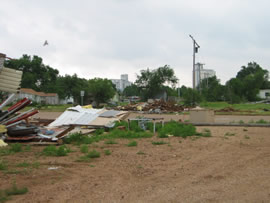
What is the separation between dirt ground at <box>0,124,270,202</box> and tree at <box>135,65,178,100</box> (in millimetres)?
59469

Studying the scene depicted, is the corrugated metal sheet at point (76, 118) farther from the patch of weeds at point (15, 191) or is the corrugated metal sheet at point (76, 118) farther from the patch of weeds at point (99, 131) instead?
the patch of weeds at point (15, 191)

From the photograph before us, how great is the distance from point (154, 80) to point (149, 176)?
204 ft

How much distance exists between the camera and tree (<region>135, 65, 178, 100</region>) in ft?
221

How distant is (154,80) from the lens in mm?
67125

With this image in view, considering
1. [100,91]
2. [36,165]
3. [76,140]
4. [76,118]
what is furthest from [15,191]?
[100,91]

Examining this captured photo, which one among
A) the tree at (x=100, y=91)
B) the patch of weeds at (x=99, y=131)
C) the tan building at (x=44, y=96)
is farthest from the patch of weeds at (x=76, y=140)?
the tan building at (x=44, y=96)

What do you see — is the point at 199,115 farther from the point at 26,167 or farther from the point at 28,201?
the point at 28,201

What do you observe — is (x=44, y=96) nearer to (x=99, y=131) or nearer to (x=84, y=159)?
(x=99, y=131)

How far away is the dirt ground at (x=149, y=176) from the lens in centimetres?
415

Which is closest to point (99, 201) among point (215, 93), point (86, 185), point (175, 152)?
point (86, 185)

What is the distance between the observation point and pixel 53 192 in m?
4.37

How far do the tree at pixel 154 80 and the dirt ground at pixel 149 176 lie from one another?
59469 mm

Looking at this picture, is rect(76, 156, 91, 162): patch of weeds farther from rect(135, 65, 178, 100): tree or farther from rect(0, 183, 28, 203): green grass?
rect(135, 65, 178, 100): tree

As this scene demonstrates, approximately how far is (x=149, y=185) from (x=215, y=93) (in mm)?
69778
